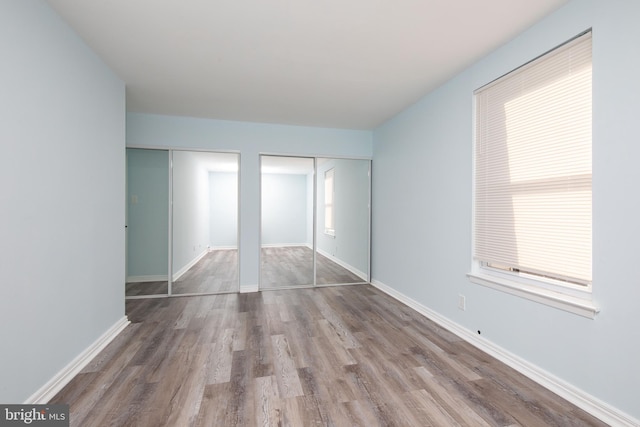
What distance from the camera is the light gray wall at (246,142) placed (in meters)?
4.10

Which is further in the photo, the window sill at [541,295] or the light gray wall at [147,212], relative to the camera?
the light gray wall at [147,212]

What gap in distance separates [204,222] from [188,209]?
2.18 ft

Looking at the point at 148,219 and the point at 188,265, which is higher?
the point at 148,219

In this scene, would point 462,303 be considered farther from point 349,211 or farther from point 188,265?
point 188,265

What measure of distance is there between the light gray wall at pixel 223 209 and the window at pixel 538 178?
3.44m

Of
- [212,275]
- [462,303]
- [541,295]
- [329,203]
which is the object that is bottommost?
[212,275]

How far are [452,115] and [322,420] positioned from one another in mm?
2888

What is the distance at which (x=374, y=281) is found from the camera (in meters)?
4.80

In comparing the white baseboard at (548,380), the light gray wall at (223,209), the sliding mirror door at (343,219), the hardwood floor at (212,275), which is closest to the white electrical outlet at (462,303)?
the white baseboard at (548,380)

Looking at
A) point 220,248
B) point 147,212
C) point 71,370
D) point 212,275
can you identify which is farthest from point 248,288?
point 71,370

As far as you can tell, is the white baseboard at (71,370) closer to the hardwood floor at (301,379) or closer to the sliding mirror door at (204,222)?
the hardwood floor at (301,379)

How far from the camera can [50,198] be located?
1.89 meters

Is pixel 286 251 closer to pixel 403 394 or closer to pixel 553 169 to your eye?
pixel 403 394

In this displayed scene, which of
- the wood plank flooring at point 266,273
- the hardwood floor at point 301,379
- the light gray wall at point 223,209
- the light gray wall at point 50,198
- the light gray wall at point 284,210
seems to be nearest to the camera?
the light gray wall at point 50,198
